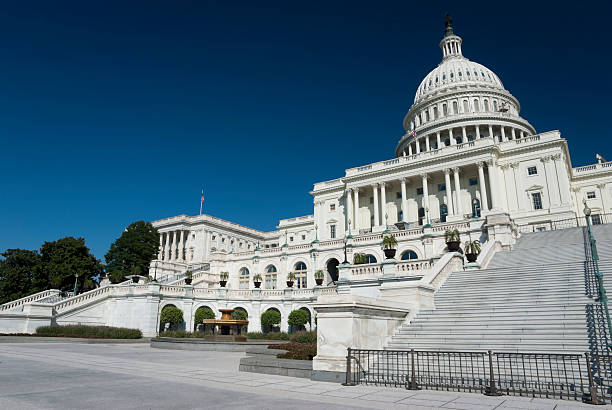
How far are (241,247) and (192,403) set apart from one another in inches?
4127

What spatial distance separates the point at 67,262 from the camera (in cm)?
5462

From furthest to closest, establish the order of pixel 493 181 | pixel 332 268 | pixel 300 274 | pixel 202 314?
pixel 493 181 → pixel 300 274 → pixel 332 268 → pixel 202 314

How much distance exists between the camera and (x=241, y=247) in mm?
111938

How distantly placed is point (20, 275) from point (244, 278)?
97.5 feet

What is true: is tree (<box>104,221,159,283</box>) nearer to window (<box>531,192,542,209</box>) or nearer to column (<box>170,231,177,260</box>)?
column (<box>170,231,177,260</box>)

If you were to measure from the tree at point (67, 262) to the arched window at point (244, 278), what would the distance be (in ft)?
61.4

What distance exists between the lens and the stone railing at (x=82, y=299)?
3700 cm

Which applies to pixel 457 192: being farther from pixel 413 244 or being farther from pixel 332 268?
pixel 332 268

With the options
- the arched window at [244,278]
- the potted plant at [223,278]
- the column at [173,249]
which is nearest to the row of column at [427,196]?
the arched window at [244,278]

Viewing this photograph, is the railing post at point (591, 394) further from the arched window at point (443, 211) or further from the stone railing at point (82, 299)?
the arched window at point (443, 211)

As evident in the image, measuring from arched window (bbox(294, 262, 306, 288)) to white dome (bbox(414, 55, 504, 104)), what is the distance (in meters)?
59.5

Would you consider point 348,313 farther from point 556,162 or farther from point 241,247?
point 241,247

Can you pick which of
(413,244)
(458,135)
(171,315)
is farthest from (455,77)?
(171,315)

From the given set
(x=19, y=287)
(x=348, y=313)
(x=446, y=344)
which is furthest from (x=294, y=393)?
(x=19, y=287)
